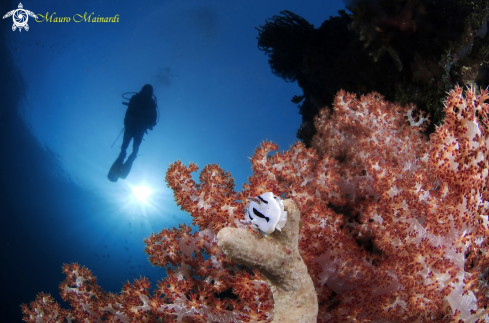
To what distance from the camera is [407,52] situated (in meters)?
3.93

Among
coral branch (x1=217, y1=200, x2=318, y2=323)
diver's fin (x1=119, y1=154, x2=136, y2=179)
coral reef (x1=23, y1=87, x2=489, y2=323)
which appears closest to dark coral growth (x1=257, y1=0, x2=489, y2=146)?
coral reef (x1=23, y1=87, x2=489, y2=323)

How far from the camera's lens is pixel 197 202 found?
7.43 ft

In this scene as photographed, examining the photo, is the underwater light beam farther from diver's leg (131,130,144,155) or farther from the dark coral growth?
the dark coral growth

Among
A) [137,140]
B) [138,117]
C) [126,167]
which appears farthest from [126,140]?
[138,117]

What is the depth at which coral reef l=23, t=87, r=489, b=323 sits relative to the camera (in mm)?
1696

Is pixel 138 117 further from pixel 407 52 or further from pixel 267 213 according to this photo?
pixel 267 213

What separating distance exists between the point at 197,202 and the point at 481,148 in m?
2.21

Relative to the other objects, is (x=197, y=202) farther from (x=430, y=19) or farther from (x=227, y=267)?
(x=430, y=19)

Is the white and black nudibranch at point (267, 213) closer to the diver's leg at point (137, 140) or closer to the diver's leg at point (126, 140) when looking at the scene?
the diver's leg at point (137, 140)

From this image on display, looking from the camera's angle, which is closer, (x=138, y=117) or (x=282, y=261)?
(x=282, y=261)

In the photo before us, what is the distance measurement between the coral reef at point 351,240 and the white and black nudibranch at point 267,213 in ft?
0.25

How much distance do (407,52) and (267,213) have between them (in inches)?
164

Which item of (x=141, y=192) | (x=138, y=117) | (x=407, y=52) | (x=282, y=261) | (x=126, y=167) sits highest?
(x=141, y=192)

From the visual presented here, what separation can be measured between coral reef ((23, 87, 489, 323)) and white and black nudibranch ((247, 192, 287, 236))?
3.0 inches
